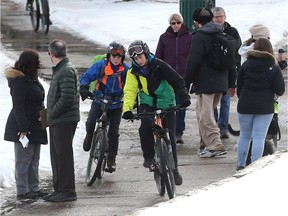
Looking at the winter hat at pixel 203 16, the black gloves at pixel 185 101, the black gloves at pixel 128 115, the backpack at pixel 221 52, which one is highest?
the winter hat at pixel 203 16

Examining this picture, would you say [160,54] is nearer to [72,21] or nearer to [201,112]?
[201,112]

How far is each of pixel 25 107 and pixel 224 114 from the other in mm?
3709

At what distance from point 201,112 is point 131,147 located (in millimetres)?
1162

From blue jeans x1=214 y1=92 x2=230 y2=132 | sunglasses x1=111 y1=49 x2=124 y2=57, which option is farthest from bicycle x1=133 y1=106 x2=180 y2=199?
blue jeans x1=214 y1=92 x2=230 y2=132

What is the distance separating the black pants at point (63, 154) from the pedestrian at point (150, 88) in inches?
25.1

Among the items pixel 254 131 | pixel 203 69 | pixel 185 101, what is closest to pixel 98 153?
pixel 185 101

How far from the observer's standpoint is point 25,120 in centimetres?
938

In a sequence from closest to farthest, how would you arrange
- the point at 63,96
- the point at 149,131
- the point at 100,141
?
the point at 63,96 → the point at 149,131 → the point at 100,141

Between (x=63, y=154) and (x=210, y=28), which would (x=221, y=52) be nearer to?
(x=210, y=28)

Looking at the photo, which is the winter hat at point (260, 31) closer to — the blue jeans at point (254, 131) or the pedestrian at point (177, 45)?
the blue jeans at point (254, 131)

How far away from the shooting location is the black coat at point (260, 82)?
9.86 metres

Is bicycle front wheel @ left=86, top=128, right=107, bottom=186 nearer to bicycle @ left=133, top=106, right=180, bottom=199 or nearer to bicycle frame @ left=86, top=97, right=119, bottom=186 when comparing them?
bicycle frame @ left=86, top=97, right=119, bottom=186

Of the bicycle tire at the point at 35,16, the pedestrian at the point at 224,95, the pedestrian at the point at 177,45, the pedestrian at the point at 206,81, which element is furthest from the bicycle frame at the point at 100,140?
the bicycle tire at the point at 35,16

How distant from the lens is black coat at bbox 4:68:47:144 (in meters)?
9.36
